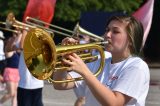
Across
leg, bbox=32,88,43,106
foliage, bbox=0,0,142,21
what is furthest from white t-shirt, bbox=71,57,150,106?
foliage, bbox=0,0,142,21

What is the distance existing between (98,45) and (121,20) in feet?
0.73

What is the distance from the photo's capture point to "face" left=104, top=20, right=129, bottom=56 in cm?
384

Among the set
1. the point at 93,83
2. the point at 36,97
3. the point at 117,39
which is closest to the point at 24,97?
the point at 36,97

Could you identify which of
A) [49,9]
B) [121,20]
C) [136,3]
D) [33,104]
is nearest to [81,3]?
[136,3]

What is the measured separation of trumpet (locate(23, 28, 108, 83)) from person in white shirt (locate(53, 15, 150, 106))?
52mm

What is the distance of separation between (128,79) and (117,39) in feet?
0.86

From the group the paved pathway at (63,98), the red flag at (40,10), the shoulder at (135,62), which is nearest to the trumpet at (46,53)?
the shoulder at (135,62)

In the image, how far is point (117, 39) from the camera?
3.85 meters

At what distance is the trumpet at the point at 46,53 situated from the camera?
3646 millimetres

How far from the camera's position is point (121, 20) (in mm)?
3943

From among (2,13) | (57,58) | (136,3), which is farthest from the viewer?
(136,3)

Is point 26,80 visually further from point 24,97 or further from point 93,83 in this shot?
point 93,83

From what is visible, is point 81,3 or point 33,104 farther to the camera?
point 81,3

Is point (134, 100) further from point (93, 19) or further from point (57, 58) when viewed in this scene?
point (93, 19)
